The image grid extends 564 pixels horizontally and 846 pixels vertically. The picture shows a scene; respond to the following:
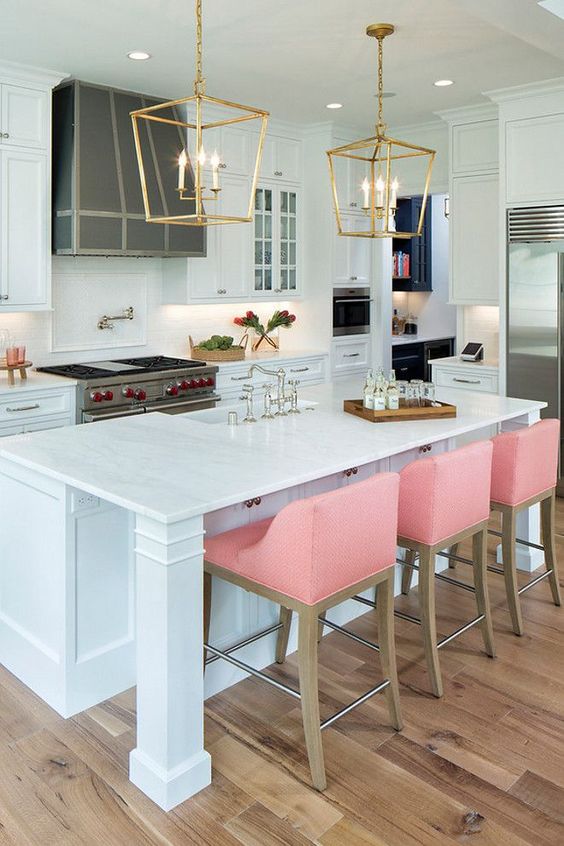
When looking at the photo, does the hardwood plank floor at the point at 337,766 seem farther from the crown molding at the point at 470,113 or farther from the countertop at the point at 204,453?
the crown molding at the point at 470,113

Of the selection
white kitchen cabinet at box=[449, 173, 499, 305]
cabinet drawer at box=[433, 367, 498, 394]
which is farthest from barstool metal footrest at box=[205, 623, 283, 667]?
white kitchen cabinet at box=[449, 173, 499, 305]

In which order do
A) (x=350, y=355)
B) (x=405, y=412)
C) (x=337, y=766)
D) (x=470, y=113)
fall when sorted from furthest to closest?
(x=350, y=355)
(x=470, y=113)
(x=405, y=412)
(x=337, y=766)

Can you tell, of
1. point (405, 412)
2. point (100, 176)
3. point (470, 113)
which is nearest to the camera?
point (405, 412)

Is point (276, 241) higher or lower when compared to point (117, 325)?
higher

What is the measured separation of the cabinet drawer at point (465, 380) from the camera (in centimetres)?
570

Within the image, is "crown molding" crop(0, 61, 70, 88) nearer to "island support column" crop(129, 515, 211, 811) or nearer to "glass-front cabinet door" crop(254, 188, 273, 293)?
"glass-front cabinet door" crop(254, 188, 273, 293)

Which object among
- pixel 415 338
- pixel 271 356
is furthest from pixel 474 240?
pixel 415 338

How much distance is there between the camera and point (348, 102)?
5.51 metres

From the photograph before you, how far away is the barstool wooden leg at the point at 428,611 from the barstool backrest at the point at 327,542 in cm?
34

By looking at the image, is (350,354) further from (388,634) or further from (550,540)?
(388,634)

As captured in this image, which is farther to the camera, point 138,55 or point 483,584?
point 138,55

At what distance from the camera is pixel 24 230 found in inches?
188

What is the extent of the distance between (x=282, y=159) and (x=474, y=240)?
1.71 m

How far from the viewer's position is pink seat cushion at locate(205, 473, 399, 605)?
228cm
